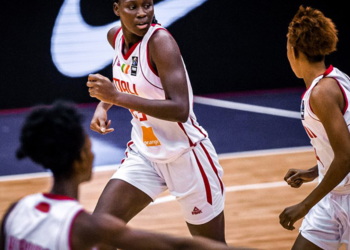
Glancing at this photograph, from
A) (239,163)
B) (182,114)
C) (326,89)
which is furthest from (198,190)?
(239,163)

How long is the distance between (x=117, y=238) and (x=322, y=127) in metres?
1.53

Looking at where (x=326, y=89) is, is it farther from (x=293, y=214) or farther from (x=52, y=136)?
(x=52, y=136)

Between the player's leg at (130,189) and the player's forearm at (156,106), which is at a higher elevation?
the player's forearm at (156,106)

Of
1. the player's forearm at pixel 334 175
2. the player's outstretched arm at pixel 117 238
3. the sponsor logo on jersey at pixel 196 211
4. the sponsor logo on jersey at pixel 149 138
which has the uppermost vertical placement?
the player's outstretched arm at pixel 117 238

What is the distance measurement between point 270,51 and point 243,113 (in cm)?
176

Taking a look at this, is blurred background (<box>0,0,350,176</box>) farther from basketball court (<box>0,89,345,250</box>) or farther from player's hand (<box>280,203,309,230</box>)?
player's hand (<box>280,203,309,230</box>)

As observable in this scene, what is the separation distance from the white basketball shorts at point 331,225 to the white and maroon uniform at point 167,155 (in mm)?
572

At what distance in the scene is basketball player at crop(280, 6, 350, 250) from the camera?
3.04 m

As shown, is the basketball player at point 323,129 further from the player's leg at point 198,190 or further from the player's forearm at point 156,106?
the player's forearm at point 156,106

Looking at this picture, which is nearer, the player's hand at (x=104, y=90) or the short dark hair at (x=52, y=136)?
the short dark hair at (x=52, y=136)

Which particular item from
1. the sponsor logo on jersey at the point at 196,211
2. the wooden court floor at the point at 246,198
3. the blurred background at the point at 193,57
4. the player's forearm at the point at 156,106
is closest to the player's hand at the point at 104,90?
the player's forearm at the point at 156,106

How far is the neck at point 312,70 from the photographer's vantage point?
3.28 meters

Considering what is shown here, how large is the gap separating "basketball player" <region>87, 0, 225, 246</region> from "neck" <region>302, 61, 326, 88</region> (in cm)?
64

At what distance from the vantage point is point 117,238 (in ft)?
6.82
